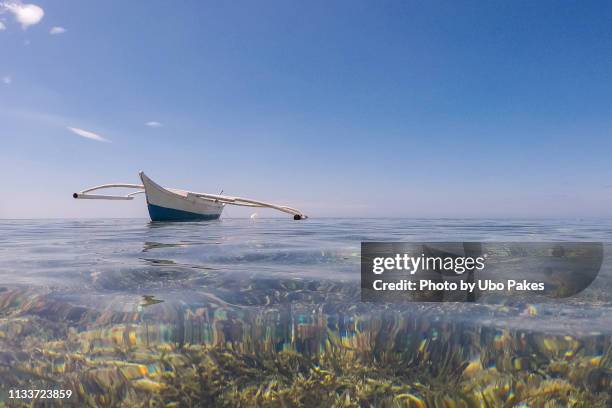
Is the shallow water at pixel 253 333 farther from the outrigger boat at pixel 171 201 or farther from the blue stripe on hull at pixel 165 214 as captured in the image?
the blue stripe on hull at pixel 165 214

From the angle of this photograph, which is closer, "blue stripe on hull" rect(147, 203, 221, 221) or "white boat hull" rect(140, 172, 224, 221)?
"blue stripe on hull" rect(147, 203, 221, 221)

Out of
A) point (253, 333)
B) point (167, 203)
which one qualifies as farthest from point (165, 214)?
point (253, 333)

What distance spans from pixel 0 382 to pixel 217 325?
1852mm

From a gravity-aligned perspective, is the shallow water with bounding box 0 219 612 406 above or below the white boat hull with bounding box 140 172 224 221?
below

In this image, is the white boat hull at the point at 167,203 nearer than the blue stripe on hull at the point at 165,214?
No

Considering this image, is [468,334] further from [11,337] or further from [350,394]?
[11,337]

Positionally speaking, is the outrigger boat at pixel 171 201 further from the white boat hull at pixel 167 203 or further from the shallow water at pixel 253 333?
the shallow water at pixel 253 333

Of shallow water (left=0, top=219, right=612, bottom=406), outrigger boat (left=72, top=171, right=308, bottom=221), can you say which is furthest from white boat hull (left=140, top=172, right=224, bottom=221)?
shallow water (left=0, top=219, right=612, bottom=406)

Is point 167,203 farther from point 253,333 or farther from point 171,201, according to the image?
point 253,333

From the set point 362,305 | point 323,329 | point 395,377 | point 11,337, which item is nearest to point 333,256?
point 362,305

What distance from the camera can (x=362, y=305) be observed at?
392cm

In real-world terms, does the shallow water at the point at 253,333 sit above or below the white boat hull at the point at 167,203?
below

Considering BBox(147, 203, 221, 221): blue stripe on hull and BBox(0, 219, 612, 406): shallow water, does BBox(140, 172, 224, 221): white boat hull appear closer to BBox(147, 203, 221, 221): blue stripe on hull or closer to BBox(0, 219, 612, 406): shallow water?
BBox(147, 203, 221, 221): blue stripe on hull

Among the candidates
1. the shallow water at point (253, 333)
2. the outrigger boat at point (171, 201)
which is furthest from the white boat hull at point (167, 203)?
the shallow water at point (253, 333)
